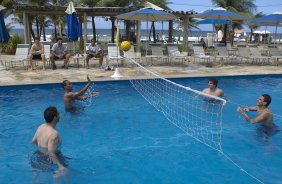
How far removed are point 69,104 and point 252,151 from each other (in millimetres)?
4111

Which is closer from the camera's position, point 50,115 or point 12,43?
point 50,115

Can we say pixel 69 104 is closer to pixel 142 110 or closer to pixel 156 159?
pixel 142 110

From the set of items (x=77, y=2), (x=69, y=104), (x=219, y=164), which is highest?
(x=77, y=2)

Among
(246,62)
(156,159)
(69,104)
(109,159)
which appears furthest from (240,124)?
(246,62)

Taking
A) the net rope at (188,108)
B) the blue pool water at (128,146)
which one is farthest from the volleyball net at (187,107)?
the blue pool water at (128,146)

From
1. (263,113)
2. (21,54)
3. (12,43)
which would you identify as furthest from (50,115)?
(12,43)

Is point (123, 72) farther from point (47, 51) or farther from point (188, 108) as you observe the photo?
point (188, 108)

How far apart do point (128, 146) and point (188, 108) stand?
2.98 m

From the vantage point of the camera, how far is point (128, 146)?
653 cm

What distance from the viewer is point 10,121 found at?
7734 millimetres

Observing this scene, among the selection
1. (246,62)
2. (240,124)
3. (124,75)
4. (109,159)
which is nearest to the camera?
(109,159)

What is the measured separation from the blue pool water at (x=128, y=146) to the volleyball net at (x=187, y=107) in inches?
7.9

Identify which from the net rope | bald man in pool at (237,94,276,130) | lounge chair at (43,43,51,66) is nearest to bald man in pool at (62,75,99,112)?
the net rope

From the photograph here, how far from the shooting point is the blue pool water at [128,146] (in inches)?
211
